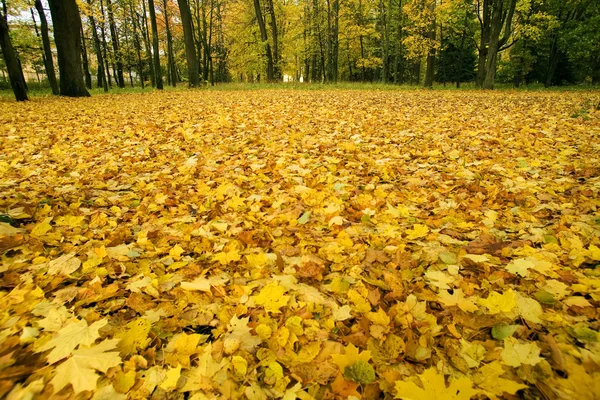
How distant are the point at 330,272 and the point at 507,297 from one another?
0.85m

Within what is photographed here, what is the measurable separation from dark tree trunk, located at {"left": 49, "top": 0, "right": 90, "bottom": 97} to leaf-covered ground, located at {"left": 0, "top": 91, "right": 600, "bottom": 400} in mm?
8695

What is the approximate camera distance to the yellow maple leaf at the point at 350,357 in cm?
118

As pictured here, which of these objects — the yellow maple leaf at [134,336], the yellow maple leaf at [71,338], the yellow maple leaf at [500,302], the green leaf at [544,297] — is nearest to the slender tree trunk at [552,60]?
the green leaf at [544,297]

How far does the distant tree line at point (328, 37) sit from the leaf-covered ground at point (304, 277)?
9812 millimetres

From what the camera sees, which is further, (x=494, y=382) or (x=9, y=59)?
(x=9, y=59)

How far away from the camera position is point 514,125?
520 centimetres

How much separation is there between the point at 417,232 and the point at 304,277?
33.9 inches

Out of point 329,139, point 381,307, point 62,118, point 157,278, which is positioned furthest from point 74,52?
point 381,307

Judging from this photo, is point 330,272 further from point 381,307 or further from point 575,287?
point 575,287

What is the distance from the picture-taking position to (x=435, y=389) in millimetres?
1056

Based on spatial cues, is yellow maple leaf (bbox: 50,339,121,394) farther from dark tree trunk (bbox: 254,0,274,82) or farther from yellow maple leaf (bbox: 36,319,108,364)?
dark tree trunk (bbox: 254,0,274,82)

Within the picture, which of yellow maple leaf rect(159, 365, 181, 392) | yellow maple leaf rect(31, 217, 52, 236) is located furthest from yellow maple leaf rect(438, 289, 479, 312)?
yellow maple leaf rect(31, 217, 52, 236)

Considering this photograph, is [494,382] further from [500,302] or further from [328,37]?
[328,37]

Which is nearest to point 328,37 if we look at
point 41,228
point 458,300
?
point 41,228
